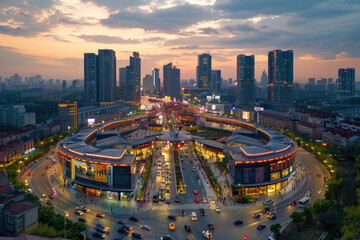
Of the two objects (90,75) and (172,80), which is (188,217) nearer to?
(90,75)

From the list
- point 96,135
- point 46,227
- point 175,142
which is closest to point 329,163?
point 175,142

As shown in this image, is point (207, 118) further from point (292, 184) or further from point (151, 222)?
point (151, 222)

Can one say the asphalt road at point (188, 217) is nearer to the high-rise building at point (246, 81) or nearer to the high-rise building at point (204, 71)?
the high-rise building at point (246, 81)

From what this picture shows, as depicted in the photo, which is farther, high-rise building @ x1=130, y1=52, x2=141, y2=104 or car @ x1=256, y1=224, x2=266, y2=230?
high-rise building @ x1=130, y1=52, x2=141, y2=104

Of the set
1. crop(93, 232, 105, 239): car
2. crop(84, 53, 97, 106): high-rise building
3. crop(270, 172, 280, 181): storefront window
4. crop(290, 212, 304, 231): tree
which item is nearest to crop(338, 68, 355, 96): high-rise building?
crop(84, 53, 97, 106): high-rise building

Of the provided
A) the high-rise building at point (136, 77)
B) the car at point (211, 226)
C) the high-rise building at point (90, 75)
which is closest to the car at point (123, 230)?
the car at point (211, 226)

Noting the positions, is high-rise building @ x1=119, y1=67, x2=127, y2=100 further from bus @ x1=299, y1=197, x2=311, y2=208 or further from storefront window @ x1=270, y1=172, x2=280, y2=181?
bus @ x1=299, y1=197, x2=311, y2=208

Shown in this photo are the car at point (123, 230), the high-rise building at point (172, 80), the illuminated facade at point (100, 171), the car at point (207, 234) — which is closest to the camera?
the car at point (207, 234)
